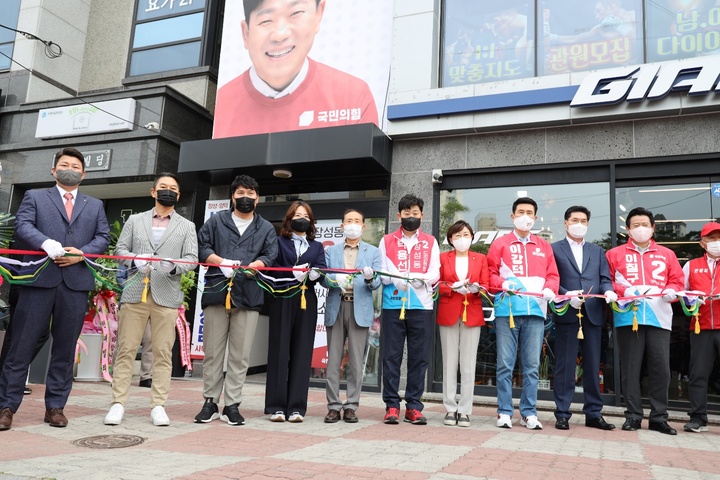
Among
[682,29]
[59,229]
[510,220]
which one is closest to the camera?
[59,229]

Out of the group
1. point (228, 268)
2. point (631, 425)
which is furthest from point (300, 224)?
point (631, 425)

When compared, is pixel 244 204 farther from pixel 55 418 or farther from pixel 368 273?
pixel 55 418

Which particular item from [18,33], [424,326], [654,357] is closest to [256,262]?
[424,326]

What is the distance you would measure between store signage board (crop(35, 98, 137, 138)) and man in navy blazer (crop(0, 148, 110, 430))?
5657 mm

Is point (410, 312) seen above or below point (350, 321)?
above

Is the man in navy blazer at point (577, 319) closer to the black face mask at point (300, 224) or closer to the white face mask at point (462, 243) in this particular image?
the white face mask at point (462, 243)

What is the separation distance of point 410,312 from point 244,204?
1884 mm

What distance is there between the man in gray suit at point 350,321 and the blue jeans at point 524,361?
1.33 m

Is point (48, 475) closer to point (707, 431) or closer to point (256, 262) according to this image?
point (256, 262)

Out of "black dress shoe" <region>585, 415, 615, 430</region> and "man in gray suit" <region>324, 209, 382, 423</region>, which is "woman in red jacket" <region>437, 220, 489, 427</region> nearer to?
"man in gray suit" <region>324, 209, 382, 423</region>

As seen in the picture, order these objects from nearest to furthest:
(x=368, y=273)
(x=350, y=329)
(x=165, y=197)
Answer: (x=165, y=197) < (x=368, y=273) < (x=350, y=329)

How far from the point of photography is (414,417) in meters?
5.24

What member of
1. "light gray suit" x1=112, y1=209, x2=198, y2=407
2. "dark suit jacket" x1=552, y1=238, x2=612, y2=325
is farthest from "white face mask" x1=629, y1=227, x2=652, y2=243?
"light gray suit" x1=112, y1=209, x2=198, y2=407

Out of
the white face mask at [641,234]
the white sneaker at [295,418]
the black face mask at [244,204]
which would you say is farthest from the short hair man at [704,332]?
the black face mask at [244,204]
